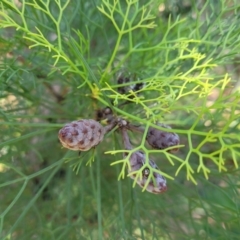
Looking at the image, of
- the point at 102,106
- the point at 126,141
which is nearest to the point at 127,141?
the point at 126,141

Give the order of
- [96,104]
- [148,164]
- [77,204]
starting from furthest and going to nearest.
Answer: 1. [77,204]
2. [96,104]
3. [148,164]

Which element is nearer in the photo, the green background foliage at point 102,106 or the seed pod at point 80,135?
the seed pod at point 80,135

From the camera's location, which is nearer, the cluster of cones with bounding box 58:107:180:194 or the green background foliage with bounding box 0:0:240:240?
the cluster of cones with bounding box 58:107:180:194

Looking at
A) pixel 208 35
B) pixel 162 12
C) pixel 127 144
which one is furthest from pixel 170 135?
pixel 162 12

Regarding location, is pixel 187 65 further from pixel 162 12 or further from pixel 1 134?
pixel 1 134

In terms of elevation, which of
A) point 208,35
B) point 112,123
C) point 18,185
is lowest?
point 18,185

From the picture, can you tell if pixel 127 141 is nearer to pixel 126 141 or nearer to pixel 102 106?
pixel 126 141
